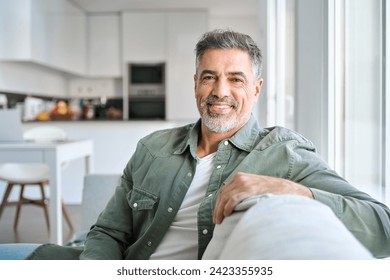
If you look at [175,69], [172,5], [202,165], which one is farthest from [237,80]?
[175,69]

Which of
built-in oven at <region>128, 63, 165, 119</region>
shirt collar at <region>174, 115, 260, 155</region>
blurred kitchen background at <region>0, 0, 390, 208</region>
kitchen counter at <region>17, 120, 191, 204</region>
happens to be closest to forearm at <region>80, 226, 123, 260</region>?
shirt collar at <region>174, 115, 260, 155</region>

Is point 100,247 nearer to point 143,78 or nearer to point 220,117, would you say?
point 220,117

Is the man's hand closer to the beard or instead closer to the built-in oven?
the beard

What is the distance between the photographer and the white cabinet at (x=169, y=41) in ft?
19.2

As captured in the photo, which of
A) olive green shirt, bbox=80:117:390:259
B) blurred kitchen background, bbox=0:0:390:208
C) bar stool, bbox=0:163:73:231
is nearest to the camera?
olive green shirt, bbox=80:117:390:259

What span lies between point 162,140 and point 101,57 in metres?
5.05

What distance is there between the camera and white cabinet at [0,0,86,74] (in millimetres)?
4141

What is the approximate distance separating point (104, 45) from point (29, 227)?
3.31 m

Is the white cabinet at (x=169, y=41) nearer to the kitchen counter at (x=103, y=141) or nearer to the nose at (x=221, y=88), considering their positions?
the kitchen counter at (x=103, y=141)

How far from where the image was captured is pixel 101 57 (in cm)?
599

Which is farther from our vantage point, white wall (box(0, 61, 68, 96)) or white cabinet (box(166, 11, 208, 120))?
white cabinet (box(166, 11, 208, 120))

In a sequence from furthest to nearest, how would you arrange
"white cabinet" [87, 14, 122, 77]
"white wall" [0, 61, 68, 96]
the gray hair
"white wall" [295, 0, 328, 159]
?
"white cabinet" [87, 14, 122, 77] < "white wall" [0, 61, 68, 96] < "white wall" [295, 0, 328, 159] < the gray hair

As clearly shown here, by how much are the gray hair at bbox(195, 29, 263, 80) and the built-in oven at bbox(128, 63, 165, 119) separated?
195 inches
